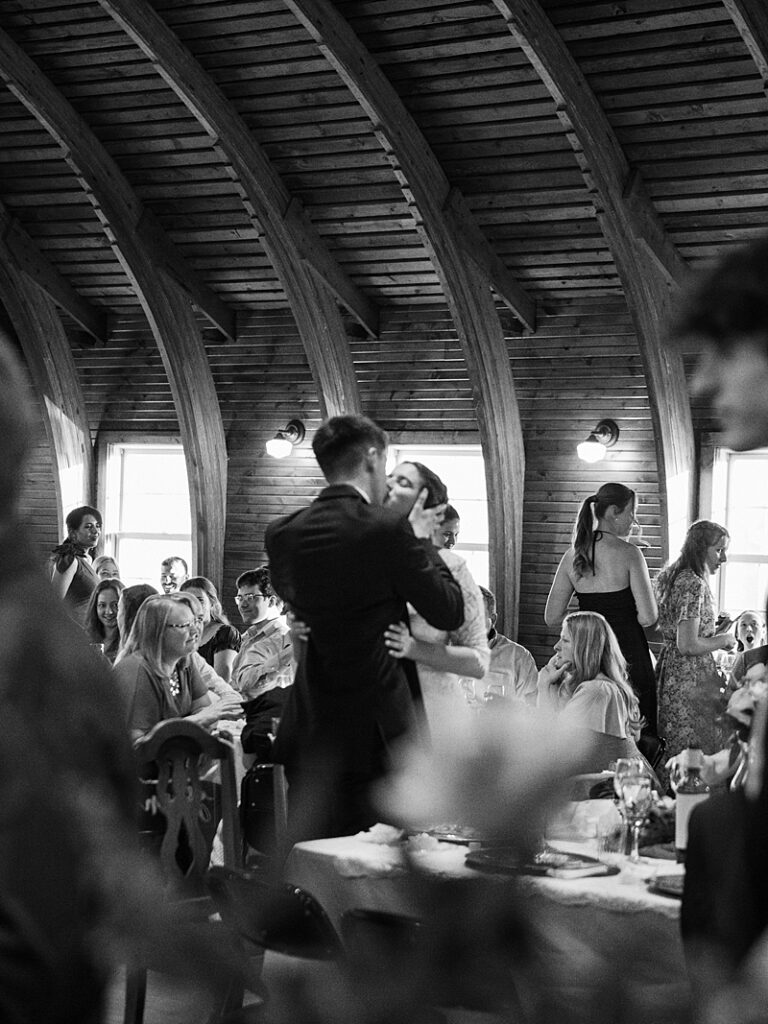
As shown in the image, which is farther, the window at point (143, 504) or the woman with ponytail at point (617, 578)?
the window at point (143, 504)

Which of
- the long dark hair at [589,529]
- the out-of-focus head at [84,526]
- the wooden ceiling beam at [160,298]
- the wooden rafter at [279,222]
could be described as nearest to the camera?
the long dark hair at [589,529]

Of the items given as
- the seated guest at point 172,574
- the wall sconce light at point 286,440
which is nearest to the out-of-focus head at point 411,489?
the seated guest at point 172,574

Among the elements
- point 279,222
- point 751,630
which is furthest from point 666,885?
point 279,222

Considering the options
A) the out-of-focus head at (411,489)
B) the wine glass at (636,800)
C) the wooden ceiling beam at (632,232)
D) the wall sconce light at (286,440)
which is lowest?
the wine glass at (636,800)

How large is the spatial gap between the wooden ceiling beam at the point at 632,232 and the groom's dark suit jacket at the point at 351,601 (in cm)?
498

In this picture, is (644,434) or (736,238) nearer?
(736,238)

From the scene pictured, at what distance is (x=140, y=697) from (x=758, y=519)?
253 inches

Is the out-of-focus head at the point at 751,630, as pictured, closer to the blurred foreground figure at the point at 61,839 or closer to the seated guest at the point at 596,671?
the seated guest at the point at 596,671

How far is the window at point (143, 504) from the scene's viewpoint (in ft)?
41.2

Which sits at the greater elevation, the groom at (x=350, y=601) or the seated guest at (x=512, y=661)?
the groom at (x=350, y=601)

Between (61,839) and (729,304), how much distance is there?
0.49 meters

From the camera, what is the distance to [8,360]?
33.0 inches

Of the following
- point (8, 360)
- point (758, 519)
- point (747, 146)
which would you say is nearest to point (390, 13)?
point (747, 146)

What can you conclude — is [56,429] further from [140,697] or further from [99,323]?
[140,697]
